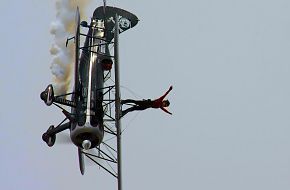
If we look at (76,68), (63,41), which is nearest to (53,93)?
(76,68)

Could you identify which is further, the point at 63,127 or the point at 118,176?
the point at 118,176

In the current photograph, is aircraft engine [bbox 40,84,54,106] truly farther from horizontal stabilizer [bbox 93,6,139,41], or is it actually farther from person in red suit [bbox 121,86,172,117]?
horizontal stabilizer [bbox 93,6,139,41]

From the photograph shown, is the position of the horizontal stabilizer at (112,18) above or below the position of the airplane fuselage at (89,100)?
above

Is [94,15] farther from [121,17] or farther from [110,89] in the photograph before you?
[110,89]

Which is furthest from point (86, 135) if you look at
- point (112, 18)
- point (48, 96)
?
point (112, 18)

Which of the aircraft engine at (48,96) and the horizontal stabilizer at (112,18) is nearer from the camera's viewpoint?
the aircraft engine at (48,96)

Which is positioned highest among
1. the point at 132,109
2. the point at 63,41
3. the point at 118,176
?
the point at 63,41

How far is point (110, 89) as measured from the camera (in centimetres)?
4409

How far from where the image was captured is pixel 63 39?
160 ft

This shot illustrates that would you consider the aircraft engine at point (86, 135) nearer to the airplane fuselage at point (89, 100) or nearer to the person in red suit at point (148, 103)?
the airplane fuselage at point (89, 100)

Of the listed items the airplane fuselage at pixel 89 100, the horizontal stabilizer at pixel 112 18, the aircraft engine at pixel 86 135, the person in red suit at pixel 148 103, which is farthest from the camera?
the horizontal stabilizer at pixel 112 18

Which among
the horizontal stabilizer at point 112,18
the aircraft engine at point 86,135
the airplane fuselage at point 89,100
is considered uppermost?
the horizontal stabilizer at point 112,18

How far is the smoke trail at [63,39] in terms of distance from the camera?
155ft

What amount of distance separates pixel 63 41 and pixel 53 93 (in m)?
6.46
